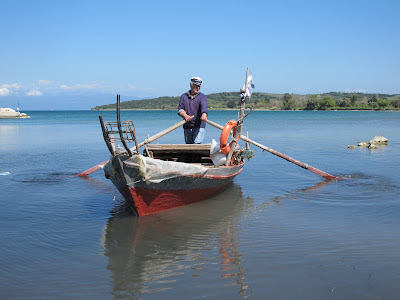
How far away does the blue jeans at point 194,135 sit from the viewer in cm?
1134

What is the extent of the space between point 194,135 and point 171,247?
5.00m

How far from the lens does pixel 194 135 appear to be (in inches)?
452

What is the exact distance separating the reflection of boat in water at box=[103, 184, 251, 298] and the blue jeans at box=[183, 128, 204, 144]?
7.22ft

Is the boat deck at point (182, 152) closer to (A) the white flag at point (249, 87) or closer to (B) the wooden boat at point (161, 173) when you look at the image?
(B) the wooden boat at point (161, 173)

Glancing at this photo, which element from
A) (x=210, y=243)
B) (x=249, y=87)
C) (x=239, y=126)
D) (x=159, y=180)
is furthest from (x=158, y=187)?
(x=249, y=87)

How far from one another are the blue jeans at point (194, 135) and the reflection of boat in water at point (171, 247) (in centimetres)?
220

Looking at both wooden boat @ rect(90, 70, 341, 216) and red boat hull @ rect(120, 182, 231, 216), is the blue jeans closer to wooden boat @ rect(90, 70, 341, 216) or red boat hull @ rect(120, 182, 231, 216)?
wooden boat @ rect(90, 70, 341, 216)

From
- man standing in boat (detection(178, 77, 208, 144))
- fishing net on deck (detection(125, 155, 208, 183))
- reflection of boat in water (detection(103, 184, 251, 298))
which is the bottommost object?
reflection of boat in water (detection(103, 184, 251, 298))

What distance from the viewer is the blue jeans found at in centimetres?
1134

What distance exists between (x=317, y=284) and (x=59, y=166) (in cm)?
1357

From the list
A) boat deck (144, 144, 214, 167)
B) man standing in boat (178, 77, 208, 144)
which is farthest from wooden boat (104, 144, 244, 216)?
man standing in boat (178, 77, 208, 144)

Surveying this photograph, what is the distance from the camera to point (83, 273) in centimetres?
586

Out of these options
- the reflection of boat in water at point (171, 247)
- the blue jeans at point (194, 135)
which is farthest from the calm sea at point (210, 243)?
the blue jeans at point (194, 135)

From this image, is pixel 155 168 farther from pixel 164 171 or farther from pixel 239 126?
pixel 239 126
